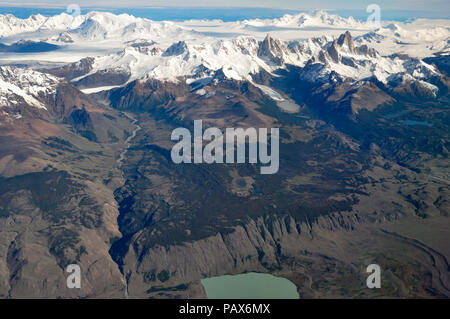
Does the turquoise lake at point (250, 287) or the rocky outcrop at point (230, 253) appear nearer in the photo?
the turquoise lake at point (250, 287)

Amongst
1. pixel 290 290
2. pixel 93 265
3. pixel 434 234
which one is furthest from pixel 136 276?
pixel 434 234

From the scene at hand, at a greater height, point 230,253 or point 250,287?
point 230,253

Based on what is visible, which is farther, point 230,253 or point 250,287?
point 230,253

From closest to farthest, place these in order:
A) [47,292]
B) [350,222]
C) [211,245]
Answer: [47,292]
[211,245]
[350,222]

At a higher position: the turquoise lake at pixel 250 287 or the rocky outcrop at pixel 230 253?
the rocky outcrop at pixel 230 253

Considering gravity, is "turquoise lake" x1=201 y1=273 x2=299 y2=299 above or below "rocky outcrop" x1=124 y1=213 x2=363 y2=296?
below

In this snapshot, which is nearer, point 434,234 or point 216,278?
point 216,278

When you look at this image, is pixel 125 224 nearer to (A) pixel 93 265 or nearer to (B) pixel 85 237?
(B) pixel 85 237

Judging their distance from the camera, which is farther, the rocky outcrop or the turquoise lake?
the rocky outcrop
